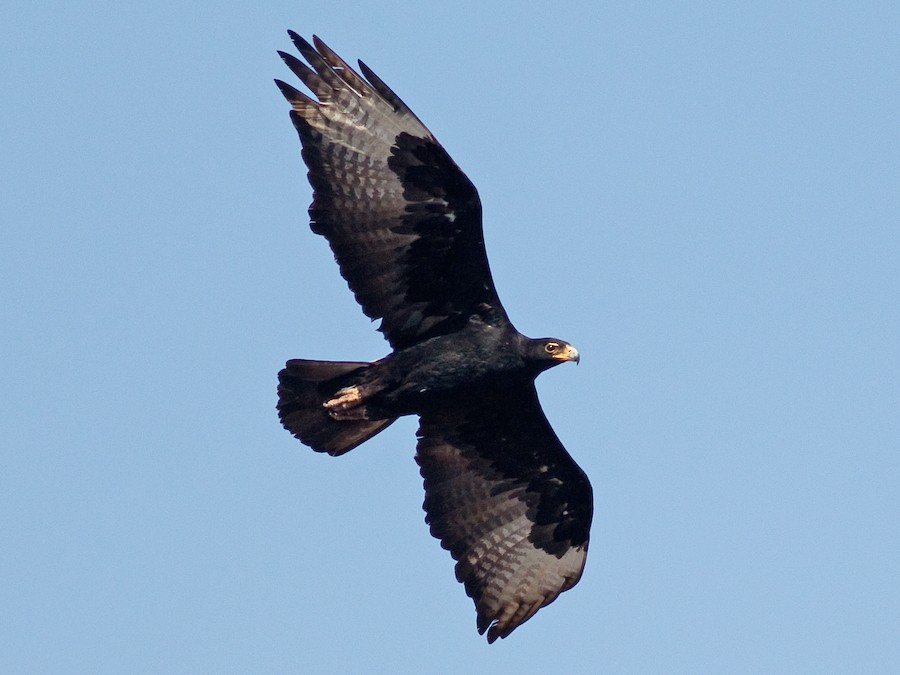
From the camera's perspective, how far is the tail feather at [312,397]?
47.9ft

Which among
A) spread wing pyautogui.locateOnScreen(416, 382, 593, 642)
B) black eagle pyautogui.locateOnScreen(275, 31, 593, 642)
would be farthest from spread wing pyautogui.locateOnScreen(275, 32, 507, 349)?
spread wing pyautogui.locateOnScreen(416, 382, 593, 642)

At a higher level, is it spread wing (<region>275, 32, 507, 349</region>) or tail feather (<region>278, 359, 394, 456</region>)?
spread wing (<region>275, 32, 507, 349</region>)

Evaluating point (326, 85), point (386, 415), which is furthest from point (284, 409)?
point (326, 85)

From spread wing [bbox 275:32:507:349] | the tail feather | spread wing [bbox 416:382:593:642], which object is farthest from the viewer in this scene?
spread wing [bbox 416:382:593:642]

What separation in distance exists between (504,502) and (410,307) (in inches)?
89.9

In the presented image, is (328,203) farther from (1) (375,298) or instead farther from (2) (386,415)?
(2) (386,415)

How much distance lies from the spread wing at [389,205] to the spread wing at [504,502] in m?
1.14

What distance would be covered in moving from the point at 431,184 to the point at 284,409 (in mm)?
2343

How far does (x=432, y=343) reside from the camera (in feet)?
48.1

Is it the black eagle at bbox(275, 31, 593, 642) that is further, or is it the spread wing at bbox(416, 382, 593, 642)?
the spread wing at bbox(416, 382, 593, 642)

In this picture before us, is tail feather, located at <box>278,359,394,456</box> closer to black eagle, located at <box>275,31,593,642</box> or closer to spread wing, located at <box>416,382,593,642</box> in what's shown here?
black eagle, located at <box>275,31,593,642</box>

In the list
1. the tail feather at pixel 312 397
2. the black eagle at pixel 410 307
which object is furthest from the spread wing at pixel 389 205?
the tail feather at pixel 312 397

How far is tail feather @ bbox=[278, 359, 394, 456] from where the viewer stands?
14.6 metres

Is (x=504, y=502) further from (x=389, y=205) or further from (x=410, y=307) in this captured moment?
(x=389, y=205)
